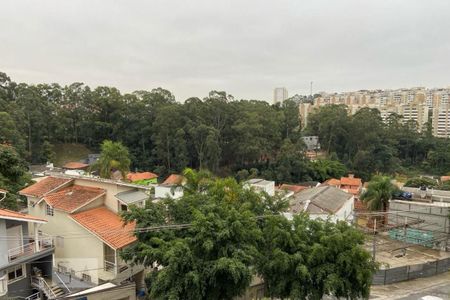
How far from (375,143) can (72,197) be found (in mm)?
55357

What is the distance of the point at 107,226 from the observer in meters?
15.9

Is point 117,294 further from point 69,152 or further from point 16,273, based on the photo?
point 69,152

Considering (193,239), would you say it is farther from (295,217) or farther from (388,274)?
(388,274)

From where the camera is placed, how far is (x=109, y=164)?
30938mm

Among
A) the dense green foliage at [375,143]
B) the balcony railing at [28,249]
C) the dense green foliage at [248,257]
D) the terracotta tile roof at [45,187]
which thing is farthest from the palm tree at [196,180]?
the dense green foliage at [375,143]

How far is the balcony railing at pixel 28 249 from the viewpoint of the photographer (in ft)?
42.4

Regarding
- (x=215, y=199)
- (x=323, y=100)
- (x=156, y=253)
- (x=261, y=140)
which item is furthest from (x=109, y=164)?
(x=323, y=100)

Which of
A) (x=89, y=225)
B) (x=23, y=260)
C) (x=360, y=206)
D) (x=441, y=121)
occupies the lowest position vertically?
(x=360, y=206)

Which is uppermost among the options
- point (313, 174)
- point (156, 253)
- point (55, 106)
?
point (55, 106)

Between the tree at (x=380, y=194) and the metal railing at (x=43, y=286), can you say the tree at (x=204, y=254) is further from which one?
the tree at (x=380, y=194)

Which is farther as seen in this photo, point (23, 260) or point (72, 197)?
point (72, 197)

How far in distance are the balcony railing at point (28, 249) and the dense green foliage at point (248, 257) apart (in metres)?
4.22

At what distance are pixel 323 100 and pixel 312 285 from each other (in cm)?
14619

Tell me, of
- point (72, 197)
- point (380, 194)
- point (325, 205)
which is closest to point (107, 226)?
point (72, 197)
